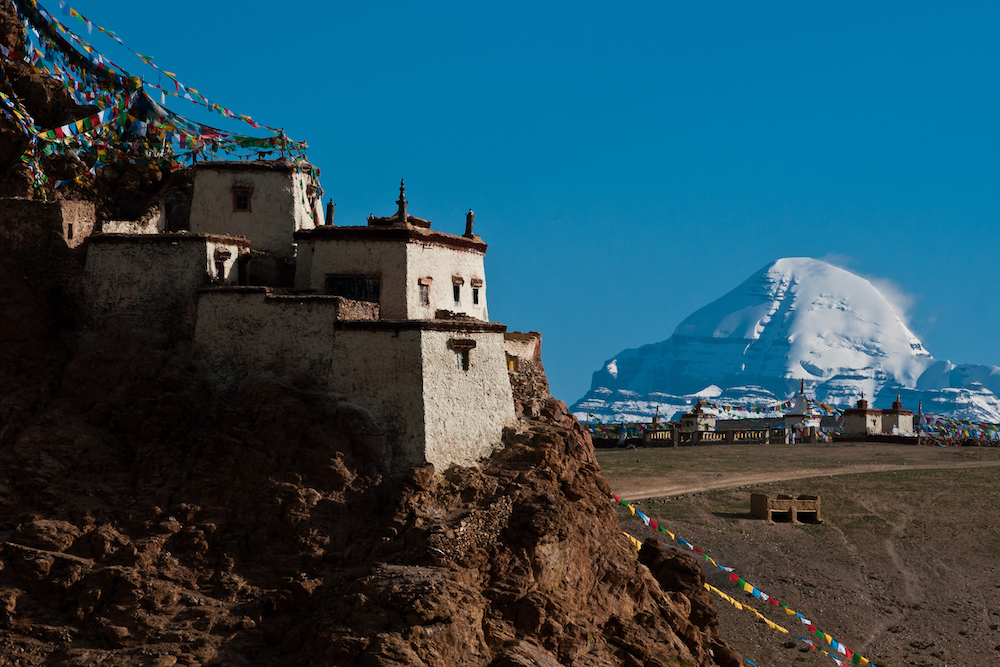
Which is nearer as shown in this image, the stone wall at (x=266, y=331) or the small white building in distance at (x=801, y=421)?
the stone wall at (x=266, y=331)

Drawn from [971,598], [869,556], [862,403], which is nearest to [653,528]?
[869,556]

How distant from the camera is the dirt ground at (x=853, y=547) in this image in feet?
137

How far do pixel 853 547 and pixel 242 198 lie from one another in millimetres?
30489

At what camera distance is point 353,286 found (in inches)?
1480

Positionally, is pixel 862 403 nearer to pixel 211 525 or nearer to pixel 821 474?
pixel 821 474

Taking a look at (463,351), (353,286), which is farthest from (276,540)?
(353,286)

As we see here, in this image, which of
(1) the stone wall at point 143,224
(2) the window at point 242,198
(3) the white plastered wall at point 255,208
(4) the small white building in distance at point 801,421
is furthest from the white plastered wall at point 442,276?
(4) the small white building in distance at point 801,421

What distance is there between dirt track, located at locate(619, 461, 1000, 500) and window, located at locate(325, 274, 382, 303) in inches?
881

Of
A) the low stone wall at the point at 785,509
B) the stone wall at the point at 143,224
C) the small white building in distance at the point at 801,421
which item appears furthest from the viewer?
the small white building in distance at the point at 801,421

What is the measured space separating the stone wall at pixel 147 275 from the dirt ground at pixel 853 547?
22886 millimetres

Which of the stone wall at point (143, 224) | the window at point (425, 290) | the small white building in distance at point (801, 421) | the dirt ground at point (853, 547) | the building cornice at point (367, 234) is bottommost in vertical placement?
the dirt ground at point (853, 547)

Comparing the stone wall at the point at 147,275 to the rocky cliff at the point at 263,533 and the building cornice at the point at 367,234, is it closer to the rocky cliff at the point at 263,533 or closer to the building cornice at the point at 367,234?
the rocky cliff at the point at 263,533

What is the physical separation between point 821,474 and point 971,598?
17117 mm

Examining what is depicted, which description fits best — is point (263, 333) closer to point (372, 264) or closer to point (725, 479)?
point (372, 264)
